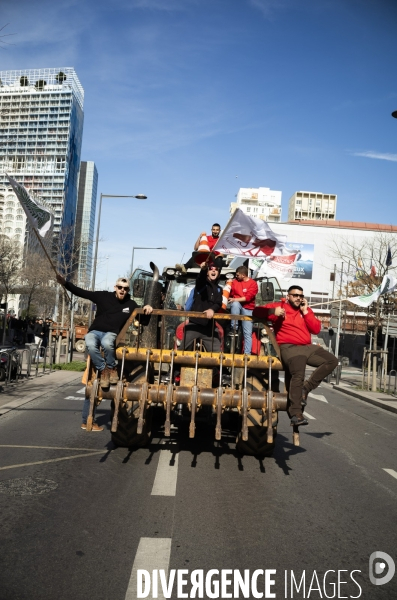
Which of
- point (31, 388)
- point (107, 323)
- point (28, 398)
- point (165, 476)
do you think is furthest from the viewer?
point (31, 388)

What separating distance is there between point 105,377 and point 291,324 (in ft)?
8.02

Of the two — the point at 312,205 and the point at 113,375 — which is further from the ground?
the point at 312,205

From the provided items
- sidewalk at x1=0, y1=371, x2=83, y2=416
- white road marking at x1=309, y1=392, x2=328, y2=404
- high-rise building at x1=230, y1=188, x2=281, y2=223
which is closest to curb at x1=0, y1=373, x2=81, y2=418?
sidewalk at x1=0, y1=371, x2=83, y2=416

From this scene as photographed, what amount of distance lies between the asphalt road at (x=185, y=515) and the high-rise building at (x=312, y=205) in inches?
7320

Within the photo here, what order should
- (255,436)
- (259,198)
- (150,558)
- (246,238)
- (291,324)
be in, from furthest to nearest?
(259,198), (246,238), (255,436), (291,324), (150,558)

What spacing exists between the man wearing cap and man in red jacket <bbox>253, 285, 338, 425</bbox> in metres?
1.65

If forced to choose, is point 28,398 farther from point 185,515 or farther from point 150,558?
point 150,558

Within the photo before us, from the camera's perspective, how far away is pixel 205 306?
332 inches

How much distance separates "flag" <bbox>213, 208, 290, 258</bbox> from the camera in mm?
12117

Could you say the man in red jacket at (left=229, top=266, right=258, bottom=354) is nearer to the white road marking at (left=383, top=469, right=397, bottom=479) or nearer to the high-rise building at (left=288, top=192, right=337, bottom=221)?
the white road marking at (left=383, top=469, right=397, bottom=479)

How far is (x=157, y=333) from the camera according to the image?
30.6 ft

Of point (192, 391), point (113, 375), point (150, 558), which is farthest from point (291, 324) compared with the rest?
point (150, 558)

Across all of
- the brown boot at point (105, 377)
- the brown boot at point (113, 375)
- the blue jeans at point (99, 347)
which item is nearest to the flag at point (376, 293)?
the blue jeans at point (99, 347)

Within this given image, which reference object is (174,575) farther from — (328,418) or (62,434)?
(328,418)
